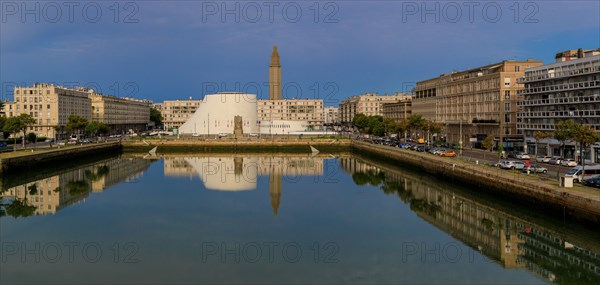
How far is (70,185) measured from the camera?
129 feet

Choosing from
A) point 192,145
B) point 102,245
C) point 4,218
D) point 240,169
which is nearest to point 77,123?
point 192,145

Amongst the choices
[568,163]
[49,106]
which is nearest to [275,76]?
[49,106]

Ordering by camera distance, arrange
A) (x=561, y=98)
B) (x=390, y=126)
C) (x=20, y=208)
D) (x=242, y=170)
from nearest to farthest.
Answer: (x=20, y=208) < (x=561, y=98) < (x=242, y=170) < (x=390, y=126)

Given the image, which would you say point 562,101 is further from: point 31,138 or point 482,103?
point 31,138

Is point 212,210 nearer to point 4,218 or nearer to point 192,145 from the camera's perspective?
point 4,218

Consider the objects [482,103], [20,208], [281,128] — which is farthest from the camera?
[281,128]

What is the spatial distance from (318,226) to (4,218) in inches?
614

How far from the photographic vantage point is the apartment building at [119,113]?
105125mm

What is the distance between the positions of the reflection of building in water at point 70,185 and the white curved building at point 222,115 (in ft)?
143

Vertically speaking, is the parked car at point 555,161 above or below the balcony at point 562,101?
below

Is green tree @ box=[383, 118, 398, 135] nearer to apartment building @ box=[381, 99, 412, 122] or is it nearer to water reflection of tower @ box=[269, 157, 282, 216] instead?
apartment building @ box=[381, 99, 412, 122]

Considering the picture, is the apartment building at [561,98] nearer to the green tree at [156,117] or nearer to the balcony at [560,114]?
the balcony at [560,114]

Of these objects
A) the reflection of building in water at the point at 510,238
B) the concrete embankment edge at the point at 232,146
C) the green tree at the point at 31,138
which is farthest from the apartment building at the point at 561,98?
the green tree at the point at 31,138

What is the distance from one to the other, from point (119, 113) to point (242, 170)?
2881 inches
